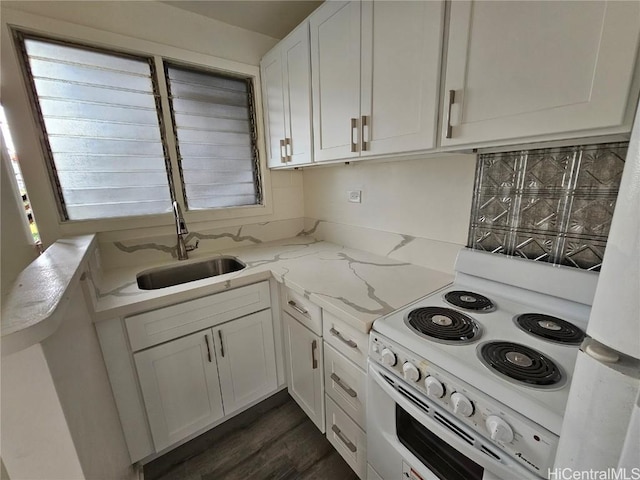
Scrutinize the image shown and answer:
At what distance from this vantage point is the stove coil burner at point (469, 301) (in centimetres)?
100

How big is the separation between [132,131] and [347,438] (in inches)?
79.7

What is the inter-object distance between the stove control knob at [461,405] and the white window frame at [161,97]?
5.59ft

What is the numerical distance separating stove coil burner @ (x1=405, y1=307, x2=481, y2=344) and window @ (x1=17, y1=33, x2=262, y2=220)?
1546 millimetres

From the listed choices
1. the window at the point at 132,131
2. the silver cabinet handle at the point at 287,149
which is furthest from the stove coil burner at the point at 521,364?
the window at the point at 132,131

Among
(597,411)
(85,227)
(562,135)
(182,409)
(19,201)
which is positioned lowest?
(182,409)

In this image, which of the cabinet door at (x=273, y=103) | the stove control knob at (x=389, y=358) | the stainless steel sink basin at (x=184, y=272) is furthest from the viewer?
the cabinet door at (x=273, y=103)

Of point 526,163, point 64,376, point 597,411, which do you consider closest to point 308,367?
point 64,376

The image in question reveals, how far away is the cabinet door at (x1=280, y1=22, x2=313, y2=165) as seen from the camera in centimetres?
146

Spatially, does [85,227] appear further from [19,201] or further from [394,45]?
[394,45]

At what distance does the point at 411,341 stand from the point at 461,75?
2.83 feet

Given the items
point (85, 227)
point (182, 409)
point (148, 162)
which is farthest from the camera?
point (148, 162)

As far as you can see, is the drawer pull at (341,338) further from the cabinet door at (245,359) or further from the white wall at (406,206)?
the white wall at (406,206)

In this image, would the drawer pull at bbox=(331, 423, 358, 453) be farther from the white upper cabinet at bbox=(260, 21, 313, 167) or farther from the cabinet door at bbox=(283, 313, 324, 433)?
the white upper cabinet at bbox=(260, 21, 313, 167)

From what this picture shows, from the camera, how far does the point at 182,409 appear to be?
4.43ft
